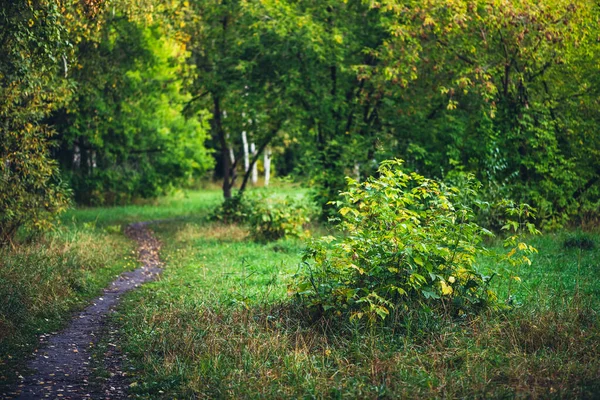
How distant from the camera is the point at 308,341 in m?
7.07

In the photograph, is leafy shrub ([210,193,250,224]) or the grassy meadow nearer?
the grassy meadow

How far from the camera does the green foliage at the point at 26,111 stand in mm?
10047

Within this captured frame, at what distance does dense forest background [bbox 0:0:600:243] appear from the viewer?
1265 centimetres

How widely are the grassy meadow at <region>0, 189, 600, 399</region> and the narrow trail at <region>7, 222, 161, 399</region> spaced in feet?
0.70

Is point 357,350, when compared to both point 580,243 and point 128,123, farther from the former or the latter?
point 128,123

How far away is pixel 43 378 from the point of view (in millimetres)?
6512

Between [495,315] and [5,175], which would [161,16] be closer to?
[5,175]

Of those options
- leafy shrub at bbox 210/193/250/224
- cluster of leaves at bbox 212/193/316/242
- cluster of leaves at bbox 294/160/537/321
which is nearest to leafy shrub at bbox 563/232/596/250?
cluster of leaves at bbox 294/160/537/321

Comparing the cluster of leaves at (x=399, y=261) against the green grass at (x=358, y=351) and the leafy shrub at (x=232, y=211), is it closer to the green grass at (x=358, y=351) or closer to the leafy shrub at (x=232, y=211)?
the green grass at (x=358, y=351)

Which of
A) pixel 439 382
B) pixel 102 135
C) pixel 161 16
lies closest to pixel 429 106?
pixel 161 16

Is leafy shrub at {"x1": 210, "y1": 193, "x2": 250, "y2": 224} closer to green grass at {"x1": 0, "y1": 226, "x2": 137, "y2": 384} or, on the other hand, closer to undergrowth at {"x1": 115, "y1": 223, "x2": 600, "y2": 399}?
green grass at {"x1": 0, "y1": 226, "x2": 137, "y2": 384}

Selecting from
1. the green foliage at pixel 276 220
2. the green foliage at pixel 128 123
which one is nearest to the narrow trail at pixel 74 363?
the green foliage at pixel 276 220

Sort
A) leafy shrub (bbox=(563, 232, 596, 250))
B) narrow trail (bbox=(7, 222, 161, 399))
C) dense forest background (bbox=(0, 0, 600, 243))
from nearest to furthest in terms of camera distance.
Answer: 1. narrow trail (bbox=(7, 222, 161, 399))
2. leafy shrub (bbox=(563, 232, 596, 250))
3. dense forest background (bbox=(0, 0, 600, 243))

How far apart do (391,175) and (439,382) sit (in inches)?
103
